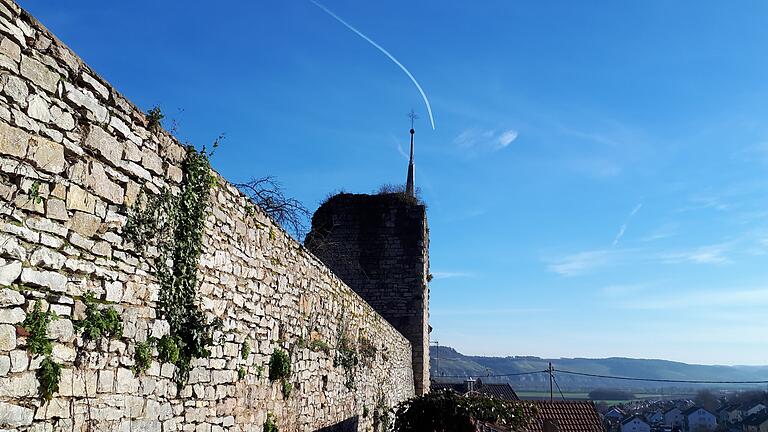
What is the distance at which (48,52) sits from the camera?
3801 millimetres

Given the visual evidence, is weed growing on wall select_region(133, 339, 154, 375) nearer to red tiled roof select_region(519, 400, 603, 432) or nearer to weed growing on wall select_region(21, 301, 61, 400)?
weed growing on wall select_region(21, 301, 61, 400)

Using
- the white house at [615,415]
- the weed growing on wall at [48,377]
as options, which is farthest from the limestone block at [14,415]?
the white house at [615,415]

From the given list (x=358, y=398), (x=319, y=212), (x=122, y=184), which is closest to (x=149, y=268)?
(x=122, y=184)

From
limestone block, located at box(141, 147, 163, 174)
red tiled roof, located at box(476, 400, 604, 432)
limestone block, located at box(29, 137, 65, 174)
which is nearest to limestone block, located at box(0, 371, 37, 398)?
limestone block, located at box(29, 137, 65, 174)

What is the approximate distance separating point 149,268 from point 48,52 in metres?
1.65

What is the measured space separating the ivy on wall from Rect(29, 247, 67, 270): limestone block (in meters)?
0.72

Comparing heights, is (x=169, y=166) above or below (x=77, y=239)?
above

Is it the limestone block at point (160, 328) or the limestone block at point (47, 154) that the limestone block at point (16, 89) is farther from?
the limestone block at point (160, 328)

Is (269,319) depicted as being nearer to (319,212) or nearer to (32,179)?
(32,179)

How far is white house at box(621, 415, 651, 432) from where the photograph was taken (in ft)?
262

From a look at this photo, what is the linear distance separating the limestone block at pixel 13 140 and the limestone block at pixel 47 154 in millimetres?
54

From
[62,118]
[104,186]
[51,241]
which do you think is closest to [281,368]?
[104,186]

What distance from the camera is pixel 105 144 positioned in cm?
432

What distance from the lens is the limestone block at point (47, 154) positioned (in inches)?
142
